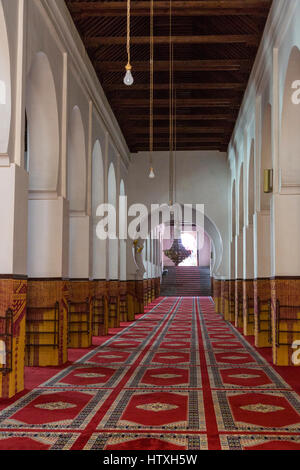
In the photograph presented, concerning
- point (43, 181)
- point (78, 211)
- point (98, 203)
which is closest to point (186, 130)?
point (98, 203)

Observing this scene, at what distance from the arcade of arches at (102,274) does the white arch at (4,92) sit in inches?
0.4

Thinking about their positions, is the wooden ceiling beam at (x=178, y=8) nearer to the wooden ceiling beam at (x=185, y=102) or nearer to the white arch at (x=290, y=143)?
the white arch at (x=290, y=143)

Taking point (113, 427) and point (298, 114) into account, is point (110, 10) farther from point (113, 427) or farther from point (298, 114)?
point (113, 427)

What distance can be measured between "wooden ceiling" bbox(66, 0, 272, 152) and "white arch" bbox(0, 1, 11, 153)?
2.88 m

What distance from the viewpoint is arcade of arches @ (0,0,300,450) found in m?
4.65

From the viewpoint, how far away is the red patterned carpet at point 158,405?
151 inches

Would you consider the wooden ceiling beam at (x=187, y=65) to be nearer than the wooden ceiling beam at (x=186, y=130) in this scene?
Yes

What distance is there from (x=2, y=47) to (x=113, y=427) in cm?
366

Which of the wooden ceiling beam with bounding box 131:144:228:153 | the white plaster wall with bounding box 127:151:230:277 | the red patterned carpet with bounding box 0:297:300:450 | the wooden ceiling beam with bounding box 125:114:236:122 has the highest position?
the wooden ceiling beam with bounding box 125:114:236:122

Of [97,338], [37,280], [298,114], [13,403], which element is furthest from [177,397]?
[97,338]

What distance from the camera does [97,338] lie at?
10.5m

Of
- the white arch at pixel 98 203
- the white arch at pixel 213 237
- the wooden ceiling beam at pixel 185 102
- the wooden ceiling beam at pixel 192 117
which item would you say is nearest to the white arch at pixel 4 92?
the white arch at pixel 98 203

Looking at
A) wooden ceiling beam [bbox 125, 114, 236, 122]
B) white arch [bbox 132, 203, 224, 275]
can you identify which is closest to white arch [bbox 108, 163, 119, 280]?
wooden ceiling beam [bbox 125, 114, 236, 122]

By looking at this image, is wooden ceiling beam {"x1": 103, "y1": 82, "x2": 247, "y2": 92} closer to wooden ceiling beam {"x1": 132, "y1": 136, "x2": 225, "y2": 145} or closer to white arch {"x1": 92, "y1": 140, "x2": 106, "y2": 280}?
white arch {"x1": 92, "y1": 140, "x2": 106, "y2": 280}
